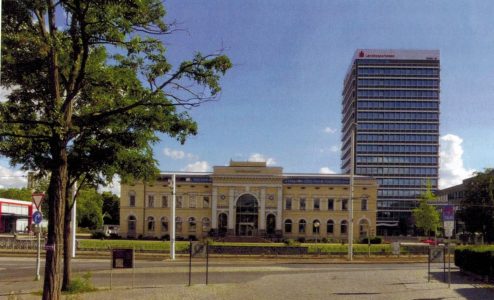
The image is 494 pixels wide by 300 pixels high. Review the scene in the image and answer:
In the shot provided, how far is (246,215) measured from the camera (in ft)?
304

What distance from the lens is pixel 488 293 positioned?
1886 cm

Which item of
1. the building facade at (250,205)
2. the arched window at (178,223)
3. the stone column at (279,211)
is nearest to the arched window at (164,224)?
the building facade at (250,205)

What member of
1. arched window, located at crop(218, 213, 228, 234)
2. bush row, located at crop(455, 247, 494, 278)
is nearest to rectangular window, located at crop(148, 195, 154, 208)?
arched window, located at crop(218, 213, 228, 234)

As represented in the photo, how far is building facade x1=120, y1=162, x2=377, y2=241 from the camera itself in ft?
302

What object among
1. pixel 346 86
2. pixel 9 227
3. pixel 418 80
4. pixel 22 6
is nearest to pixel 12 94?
pixel 22 6

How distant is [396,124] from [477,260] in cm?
13541

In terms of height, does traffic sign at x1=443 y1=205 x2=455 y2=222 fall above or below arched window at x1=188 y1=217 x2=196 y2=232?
above

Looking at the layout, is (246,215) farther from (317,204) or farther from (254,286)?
(254,286)

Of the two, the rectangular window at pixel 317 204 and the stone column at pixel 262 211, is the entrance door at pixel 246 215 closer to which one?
the stone column at pixel 262 211

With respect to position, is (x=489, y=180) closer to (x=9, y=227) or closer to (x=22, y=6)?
(x=22, y=6)

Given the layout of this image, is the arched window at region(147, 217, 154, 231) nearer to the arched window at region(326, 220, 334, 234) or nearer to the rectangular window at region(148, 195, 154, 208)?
the rectangular window at region(148, 195, 154, 208)

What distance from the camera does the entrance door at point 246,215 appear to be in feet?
303

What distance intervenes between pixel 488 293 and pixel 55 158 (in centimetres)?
1524

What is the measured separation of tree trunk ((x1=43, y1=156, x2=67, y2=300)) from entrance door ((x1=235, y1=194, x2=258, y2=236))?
81.7m
